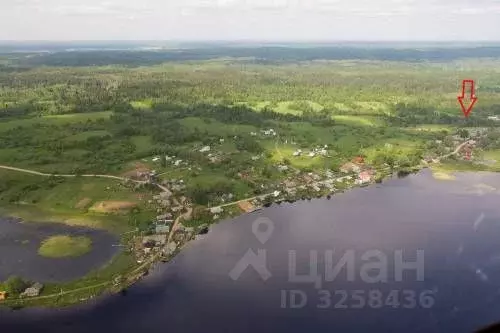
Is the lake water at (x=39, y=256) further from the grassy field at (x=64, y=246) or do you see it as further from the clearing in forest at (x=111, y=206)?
the clearing in forest at (x=111, y=206)

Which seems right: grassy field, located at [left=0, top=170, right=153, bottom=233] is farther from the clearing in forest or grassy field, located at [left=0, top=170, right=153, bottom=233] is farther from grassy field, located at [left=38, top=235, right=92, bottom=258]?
grassy field, located at [left=38, top=235, right=92, bottom=258]

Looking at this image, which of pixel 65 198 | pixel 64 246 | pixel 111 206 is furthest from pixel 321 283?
pixel 65 198

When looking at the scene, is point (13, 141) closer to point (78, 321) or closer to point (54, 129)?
point (54, 129)

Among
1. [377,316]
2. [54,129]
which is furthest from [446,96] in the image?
[377,316]

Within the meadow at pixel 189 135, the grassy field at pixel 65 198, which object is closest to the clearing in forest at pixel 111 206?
the meadow at pixel 189 135

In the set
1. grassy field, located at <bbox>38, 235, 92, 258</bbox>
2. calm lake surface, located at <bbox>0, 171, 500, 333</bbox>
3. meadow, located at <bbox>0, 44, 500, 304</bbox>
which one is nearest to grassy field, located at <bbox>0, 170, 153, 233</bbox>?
Result: meadow, located at <bbox>0, 44, 500, 304</bbox>

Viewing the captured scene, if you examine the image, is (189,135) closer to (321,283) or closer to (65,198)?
(65,198)
